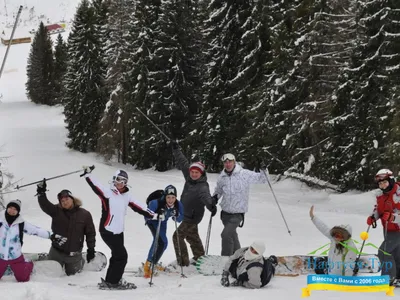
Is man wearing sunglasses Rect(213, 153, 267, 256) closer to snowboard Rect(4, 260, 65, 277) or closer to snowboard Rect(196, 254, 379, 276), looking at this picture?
snowboard Rect(196, 254, 379, 276)

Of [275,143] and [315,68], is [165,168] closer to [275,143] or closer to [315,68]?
[275,143]

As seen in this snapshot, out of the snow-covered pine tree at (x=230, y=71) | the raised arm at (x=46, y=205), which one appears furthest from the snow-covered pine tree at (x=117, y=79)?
the raised arm at (x=46, y=205)

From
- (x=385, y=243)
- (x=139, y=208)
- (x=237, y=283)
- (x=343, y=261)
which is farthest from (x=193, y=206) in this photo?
(x=385, y=243)

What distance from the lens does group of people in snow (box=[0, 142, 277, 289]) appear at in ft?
22.3

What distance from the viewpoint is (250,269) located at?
22.2 ft

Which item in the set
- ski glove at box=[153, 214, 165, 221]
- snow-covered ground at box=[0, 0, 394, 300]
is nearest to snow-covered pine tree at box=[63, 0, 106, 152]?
snow-covered ground at box=[0, 0, 394, 300]

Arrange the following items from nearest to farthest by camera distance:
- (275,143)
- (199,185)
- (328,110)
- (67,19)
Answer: (199,185) < (328,110) < (275,143) < (67,19)

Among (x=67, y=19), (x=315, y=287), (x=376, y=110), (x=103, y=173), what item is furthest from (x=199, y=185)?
(x=67, y=19)

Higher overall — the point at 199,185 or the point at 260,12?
the point at 260,12

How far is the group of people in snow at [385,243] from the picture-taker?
6.83m

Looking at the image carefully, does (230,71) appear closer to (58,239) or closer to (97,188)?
(58,239)

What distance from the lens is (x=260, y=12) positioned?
2369 cm

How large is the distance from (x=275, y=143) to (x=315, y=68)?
3267 millimetres

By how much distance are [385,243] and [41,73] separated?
67.1 meters
